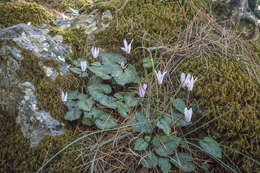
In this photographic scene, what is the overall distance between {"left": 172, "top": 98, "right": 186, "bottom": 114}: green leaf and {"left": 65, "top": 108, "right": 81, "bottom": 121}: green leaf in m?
0.81

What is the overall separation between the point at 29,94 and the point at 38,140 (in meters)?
0.39

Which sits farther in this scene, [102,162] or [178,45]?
[178,45]

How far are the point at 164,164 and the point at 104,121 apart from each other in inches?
22.5

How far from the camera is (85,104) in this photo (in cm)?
156

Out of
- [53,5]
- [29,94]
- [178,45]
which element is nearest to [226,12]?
[178,45]

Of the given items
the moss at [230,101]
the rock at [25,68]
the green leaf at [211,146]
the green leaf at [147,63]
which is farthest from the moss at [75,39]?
the green leaf at [211,146]

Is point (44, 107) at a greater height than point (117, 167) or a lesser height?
greater

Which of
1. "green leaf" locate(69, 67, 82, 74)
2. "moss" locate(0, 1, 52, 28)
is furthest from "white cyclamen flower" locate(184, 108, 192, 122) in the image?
"moss" locate(0, 1, 52, 28)

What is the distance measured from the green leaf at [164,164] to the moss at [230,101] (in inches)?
16.7

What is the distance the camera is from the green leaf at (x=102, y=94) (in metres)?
1.61

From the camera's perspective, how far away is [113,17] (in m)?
Answer: 2.22

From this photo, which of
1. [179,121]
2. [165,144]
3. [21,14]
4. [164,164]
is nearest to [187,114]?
A: [179,121]

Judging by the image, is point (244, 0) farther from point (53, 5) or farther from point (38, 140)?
point (53, 5)

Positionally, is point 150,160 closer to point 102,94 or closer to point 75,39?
point 102,94
